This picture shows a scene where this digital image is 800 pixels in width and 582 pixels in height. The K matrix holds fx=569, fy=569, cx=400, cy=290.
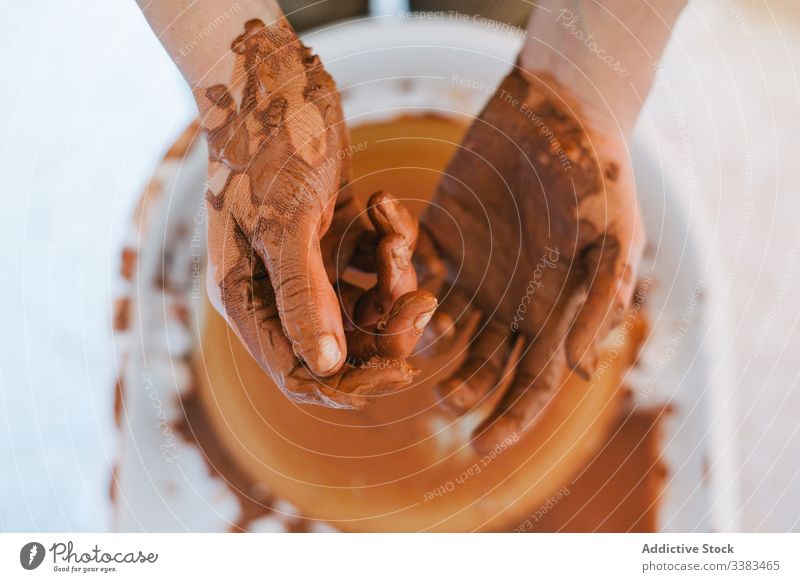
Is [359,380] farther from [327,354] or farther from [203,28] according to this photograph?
[203,28]

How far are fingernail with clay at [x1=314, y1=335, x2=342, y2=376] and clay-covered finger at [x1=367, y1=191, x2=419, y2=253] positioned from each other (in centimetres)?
10

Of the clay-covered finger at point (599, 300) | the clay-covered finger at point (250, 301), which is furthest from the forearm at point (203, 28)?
the clay-covered finger at point (599, 300)

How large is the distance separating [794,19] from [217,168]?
1.58ft

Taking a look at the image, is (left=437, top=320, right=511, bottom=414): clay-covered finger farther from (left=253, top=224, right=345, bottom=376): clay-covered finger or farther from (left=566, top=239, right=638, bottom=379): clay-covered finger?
(left=253, top=224, right=345, bottom=376): clay-covered finger

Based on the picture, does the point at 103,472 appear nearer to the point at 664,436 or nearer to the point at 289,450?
the point at 289,450

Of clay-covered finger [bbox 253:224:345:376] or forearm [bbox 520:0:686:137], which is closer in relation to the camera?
clay-covered finger [bbox 253:224:345:376]

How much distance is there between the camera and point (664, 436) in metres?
A: 0.51

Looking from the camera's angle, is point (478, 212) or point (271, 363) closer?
point (271, 363)

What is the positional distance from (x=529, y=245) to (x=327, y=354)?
0.25 m

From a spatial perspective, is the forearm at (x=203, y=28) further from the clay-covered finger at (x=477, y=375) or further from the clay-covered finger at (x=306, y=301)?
the clay-covered finger at (x=477, y=375)

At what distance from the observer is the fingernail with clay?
0.37 metres

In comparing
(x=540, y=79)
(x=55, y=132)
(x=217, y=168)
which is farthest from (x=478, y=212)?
(x=55, y=132)

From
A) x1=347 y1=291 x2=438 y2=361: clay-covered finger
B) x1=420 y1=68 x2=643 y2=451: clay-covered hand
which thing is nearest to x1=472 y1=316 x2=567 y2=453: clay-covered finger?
x1=420 y1=68 x2=643 y2=451: clay-covered hand

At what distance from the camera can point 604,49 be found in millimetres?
482
